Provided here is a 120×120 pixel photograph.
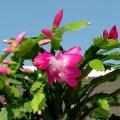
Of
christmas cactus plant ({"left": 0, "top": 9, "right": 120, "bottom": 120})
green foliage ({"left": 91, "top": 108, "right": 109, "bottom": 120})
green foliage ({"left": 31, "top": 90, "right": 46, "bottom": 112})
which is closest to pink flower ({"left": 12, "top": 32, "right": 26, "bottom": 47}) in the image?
christmas cactus plant ({"left": 0, "top": 9, "right": 120, "bottom": 120})

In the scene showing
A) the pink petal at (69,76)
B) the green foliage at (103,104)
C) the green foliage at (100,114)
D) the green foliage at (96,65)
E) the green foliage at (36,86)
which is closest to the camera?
the pink petal at (69,76)

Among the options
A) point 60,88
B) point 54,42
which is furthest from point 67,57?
point 60,88

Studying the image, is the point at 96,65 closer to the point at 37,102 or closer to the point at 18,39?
the point at 37,102

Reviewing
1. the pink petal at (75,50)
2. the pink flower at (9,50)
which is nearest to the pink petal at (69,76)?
the pink petal at (75,50)

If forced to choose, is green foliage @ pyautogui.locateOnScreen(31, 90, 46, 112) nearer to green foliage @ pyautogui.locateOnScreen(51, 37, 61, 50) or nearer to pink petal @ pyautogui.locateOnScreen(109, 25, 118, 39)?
green foliage @ pyautogui.locateOnScreen(51, 37, 61, 50)

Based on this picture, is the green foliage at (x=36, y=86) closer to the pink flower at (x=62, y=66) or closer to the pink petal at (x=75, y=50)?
the pink flower at (x=62, y=66)

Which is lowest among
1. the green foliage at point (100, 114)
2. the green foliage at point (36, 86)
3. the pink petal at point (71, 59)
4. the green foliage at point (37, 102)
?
the green foliage at point (100, 114)

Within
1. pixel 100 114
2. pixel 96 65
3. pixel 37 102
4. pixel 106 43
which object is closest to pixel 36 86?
pixel 37 102

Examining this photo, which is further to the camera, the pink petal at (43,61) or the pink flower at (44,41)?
the pink flower at (44,41)

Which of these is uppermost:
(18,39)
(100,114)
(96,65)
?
(18,39)
